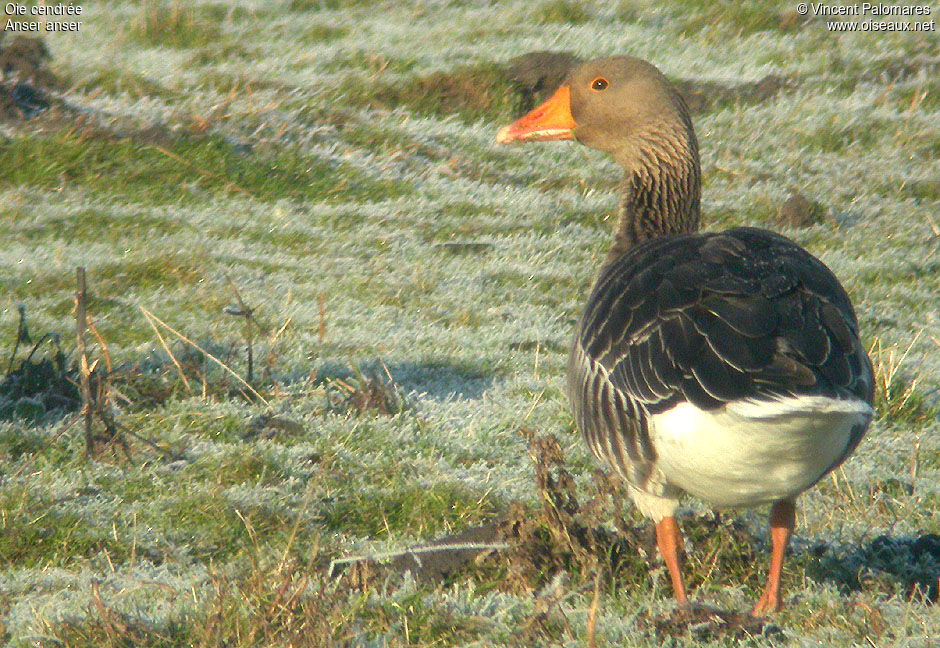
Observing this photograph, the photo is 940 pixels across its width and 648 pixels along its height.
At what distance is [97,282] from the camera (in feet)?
22.4

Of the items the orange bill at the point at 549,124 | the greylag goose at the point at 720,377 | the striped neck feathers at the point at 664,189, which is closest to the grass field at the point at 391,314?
the greylag goose at the point at 720,377

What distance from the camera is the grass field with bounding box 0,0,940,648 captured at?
12.5 ft

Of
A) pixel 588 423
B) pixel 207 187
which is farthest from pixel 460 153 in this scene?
pixel 588 423

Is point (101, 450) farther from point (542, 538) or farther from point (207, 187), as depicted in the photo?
point (207, 187)

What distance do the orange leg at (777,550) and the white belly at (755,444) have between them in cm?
24

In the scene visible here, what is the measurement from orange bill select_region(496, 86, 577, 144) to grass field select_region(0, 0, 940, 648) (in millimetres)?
1253

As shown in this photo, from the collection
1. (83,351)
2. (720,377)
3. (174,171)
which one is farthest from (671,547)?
(174,171)

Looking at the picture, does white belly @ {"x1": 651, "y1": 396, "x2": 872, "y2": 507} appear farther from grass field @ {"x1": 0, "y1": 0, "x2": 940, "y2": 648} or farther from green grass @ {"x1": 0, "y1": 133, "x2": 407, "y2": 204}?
green grass @ {"x1": 0, "y1": 133, "x2": 407, "y2": 204}

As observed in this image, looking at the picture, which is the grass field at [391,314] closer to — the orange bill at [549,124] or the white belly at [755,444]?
the white belly at [755,444]

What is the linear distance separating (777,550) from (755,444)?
2.30 ft

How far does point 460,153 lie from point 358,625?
20.0 feet

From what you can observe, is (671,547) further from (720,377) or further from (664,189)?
(664,189)

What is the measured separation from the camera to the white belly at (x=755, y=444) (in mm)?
3143

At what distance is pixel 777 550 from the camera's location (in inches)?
150
